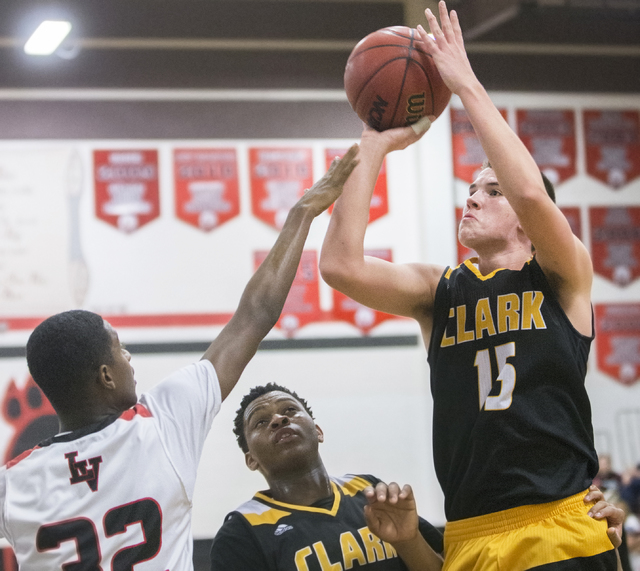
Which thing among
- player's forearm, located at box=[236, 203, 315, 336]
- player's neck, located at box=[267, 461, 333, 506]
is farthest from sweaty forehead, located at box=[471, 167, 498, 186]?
player's neck, located at box=[267, 461, 333, 506]

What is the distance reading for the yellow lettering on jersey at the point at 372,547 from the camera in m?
2.92

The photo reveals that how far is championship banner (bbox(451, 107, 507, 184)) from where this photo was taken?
7.47 metres

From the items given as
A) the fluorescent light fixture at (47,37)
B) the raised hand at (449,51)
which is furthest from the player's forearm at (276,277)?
the fluorescent light fixture at (47,37)

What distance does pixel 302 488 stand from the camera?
319cm

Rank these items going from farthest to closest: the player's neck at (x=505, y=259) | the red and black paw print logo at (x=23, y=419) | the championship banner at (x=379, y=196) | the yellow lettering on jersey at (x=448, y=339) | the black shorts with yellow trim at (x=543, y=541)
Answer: the championship banner at (x=379, y=196), the red and black paw print logo at (x=23, y=419), the player's neck at (x=505, y=259), the yellow lettering on jersey at (x=448, y=339), the black shorts with yellow trim at (x=543, y=541)

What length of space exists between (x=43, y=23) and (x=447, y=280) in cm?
549

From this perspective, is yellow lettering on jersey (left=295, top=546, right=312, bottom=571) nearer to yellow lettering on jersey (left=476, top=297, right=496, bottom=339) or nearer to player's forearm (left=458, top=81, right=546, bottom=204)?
yellow lettering on jersey (left=476, top=297, right=496, bottom=339)

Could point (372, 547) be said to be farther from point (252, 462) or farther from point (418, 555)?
point (252, 462)

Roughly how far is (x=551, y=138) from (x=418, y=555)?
5.88 m

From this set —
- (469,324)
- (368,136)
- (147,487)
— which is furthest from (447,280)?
(147,487)

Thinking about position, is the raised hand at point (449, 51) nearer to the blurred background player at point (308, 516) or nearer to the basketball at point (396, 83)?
the basketball at point (396, 83)

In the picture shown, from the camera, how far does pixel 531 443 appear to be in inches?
95.7

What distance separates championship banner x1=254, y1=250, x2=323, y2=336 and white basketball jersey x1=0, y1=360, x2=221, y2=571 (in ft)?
16.2

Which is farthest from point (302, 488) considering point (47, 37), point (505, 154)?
point (47, 37)
